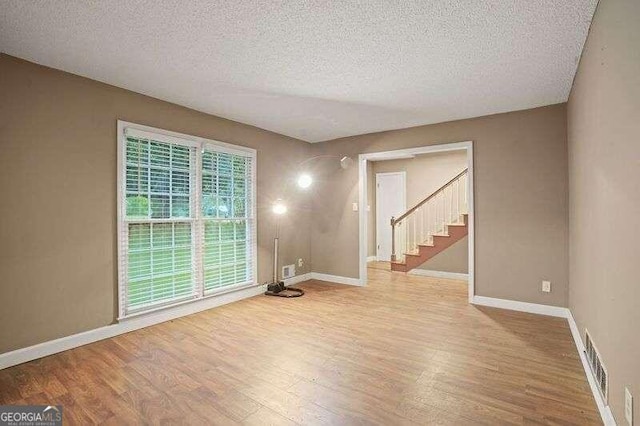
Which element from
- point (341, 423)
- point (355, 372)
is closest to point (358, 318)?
point (355, 372)

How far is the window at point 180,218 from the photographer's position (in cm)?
327

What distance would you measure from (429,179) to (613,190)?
16.6 feet

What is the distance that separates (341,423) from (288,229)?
3610mm

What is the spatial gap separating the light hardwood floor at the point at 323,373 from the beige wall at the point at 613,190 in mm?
490

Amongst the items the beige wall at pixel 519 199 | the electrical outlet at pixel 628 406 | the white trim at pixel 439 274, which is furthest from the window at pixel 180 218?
the electrical outlet at pixel 628 406

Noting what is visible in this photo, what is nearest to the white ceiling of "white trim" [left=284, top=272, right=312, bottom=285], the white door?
"white trim" [left=284, top=272, right=312, bottom=285]

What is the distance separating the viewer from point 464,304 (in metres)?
4.13

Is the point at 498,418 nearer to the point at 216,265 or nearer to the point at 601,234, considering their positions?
the point at 601,234

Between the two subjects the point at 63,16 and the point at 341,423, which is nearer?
the point at 341,423

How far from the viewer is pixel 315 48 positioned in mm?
2438

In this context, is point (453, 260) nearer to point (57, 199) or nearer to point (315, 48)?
point (315, 48)

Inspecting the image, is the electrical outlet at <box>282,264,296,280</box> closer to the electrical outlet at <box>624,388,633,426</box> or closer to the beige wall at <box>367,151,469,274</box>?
the beige wall at <box>367,151,469,274</box>

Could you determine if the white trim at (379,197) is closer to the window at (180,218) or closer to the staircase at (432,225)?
the staircase at (432,225)

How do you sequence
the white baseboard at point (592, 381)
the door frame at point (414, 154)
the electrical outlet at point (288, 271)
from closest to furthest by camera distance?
the white baseboard at point (592, 381) → the door frame at point (414, 154) → the electrical outlet at point (288, 271)
